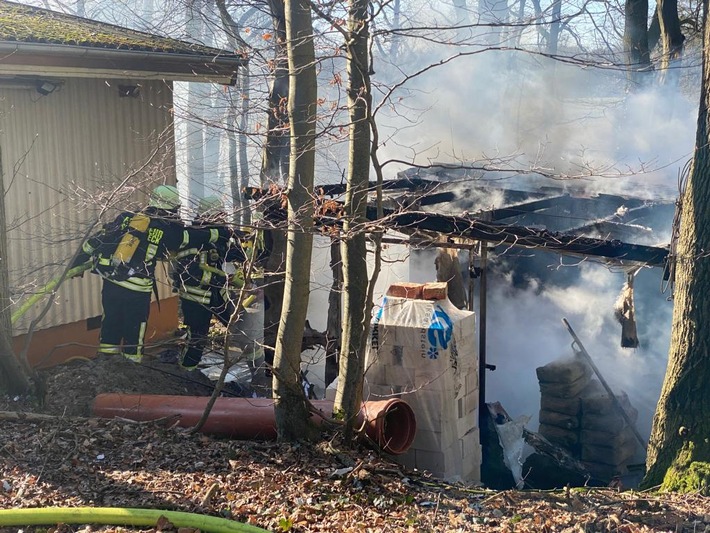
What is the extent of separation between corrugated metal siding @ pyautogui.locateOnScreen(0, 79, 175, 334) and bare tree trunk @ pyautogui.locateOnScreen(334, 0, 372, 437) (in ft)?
8.69

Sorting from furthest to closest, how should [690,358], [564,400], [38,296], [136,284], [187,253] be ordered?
[564,400], [187,253], [136,284], [38,296], [690,358]

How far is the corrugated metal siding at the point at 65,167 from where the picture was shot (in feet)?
26.0

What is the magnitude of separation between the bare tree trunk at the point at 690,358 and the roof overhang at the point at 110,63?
4.91m

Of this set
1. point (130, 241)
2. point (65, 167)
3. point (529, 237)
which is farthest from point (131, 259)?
point (529, 237)

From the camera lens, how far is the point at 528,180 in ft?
41.6

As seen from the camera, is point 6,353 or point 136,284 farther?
point 136,284

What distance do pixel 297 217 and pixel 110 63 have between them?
145 inches

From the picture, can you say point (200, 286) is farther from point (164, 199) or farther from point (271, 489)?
point (271, 489)

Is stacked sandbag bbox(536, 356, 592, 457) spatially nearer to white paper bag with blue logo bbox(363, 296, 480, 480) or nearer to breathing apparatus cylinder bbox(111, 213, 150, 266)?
white paper bag with blue logo bbox(363, 296, 480, 480)

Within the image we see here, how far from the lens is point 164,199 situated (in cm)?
779

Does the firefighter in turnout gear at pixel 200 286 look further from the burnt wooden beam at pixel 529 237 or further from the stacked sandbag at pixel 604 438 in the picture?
the stacked sandbag at pixel 604 438

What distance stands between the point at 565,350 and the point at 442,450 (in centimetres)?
531

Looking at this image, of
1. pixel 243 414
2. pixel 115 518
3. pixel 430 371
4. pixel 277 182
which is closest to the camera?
pixel 115 518

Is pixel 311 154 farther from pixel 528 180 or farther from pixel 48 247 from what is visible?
pixel 528 180
